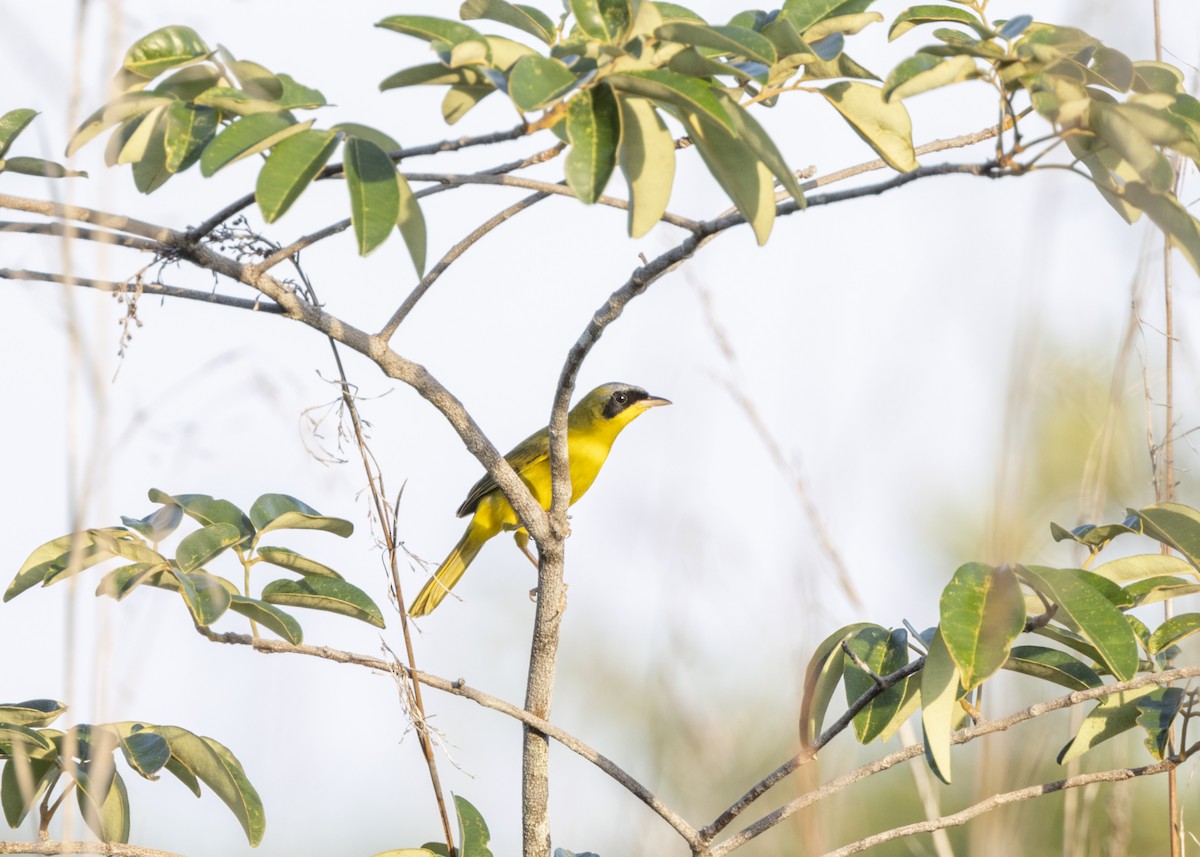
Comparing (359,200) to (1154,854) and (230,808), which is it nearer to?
(230,808)

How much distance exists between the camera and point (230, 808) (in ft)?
6.48

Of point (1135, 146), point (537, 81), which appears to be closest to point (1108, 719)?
point (1135, 146)

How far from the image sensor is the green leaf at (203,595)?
1.73 meters

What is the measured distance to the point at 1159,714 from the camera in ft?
6.18

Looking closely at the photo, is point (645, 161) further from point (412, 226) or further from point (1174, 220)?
point (1174, 220)

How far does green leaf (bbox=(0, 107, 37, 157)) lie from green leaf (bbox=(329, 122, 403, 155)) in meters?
0.62

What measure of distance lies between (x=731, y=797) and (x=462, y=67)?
277 centimetres

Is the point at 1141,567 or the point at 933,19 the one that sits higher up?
the point at 933,19

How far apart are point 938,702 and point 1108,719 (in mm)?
544

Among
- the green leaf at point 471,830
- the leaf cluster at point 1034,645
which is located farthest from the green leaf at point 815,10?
the green leaf at point 471,830

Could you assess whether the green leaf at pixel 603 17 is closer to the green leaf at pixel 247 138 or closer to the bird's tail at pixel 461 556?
the green leaf at pixel 247 138

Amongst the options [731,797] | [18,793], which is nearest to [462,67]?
[18,793]

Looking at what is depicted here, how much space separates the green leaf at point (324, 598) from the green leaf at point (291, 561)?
0.09 feet

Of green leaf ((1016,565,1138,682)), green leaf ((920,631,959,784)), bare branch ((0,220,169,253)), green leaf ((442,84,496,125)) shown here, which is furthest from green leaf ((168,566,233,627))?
green leaf ((1016,565,1138,682))
